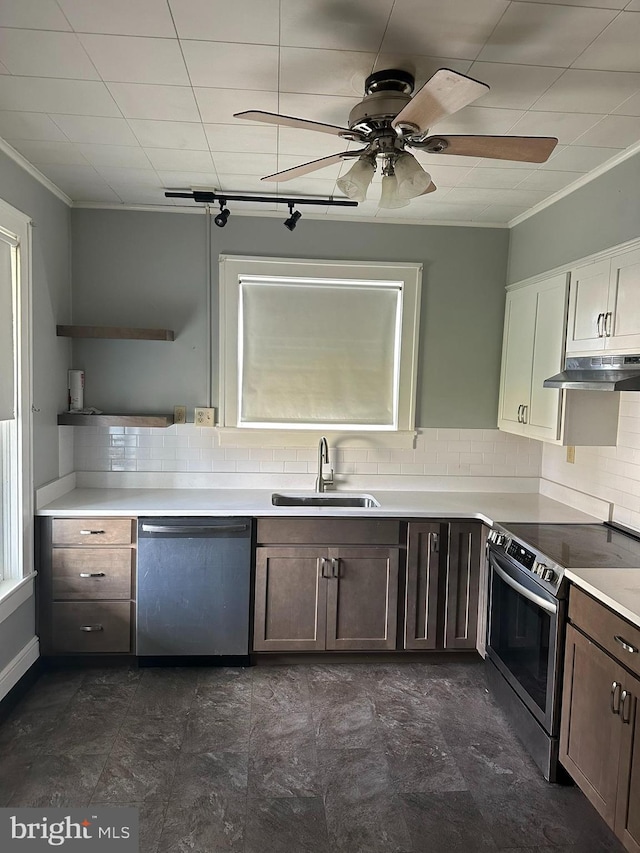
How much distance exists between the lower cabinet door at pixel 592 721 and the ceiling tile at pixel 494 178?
2.05m

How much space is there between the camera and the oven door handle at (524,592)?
236 cm

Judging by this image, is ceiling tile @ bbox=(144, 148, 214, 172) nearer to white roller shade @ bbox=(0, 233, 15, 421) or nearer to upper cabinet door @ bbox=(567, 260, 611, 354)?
white roller shade @ bbox=(0, 233, 15, 421)

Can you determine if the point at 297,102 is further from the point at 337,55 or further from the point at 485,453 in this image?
the point at 485,453

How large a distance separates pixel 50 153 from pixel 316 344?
172cm

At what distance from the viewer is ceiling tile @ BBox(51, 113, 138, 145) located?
232cm

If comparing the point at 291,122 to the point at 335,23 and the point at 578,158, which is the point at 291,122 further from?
the point at 578,158

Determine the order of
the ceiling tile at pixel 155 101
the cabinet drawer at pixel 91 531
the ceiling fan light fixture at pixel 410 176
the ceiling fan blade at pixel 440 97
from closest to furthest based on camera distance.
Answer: the ceiling fan blade at pixel 440 97 → the ceiling fan light fixture at pixel 410 176 → the ceiling tile at pixel 155 101 → the cabinet drawer at pixel 91 531

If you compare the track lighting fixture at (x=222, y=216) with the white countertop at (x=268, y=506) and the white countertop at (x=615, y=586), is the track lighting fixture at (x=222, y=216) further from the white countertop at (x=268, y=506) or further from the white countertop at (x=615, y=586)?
the white countertop at (x=615, y=586)

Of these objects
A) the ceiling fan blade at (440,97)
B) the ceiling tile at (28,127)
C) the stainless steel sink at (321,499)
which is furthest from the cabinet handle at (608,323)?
the ceiling tile at (28,127)

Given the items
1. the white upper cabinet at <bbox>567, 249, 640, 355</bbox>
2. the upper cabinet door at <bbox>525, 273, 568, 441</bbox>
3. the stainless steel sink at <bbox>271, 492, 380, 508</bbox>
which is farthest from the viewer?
the stainless steel sink at <bbox>271, 492, 380, 508</bbox>

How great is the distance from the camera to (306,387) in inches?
145

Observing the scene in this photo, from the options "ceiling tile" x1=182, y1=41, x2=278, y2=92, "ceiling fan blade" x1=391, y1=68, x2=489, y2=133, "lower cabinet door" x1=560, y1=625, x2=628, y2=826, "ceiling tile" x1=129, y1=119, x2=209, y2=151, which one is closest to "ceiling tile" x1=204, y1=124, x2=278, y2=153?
"ceiling tile" x1=129, y1=119, x2=209, y2=151

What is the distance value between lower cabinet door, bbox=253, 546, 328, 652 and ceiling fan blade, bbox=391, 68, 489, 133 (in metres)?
2.19

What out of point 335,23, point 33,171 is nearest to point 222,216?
point 33,171
